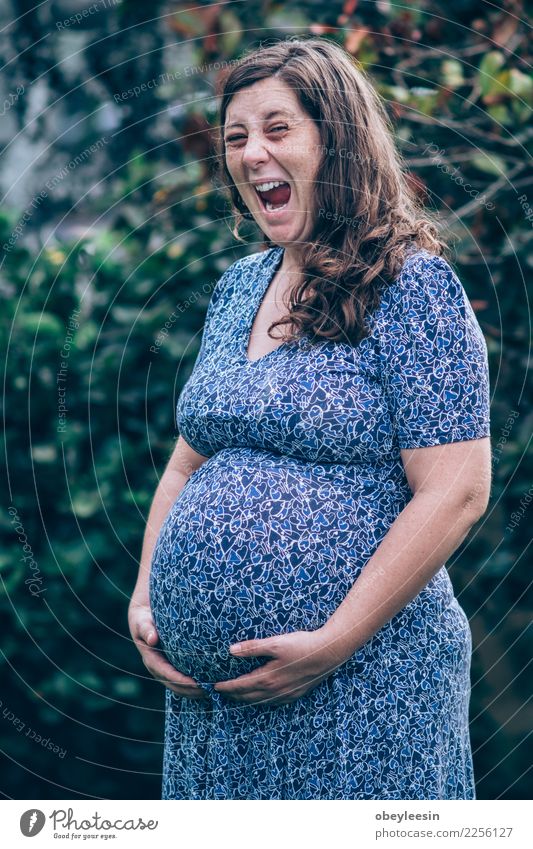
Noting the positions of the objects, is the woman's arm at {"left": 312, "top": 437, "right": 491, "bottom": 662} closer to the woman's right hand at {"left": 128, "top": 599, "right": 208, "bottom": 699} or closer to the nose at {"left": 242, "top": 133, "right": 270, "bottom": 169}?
the woman's right hand at {"left": 128, "top": 599, "right": 208, "bottom": 699}

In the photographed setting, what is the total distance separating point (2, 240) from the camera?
10.4ft

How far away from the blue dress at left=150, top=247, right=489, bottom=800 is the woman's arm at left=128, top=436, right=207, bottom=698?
81mm

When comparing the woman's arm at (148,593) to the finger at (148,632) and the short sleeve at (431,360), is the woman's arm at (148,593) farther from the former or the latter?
the short sleeve at (431,360)

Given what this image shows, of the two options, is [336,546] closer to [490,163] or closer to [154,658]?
[154,658]

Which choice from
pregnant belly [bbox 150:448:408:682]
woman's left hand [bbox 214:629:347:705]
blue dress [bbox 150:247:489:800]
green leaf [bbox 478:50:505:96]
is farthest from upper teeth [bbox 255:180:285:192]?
green leaf [bbox 478:50:505:96]

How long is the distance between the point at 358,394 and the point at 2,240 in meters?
1.86

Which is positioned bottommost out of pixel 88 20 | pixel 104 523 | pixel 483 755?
pixel 483 755

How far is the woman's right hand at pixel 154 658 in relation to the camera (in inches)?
72.5

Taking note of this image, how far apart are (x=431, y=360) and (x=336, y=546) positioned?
14.1 inches

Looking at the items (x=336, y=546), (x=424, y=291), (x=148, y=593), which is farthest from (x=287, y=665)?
(x=424, y=291)

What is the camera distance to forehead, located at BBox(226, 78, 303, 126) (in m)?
1.82

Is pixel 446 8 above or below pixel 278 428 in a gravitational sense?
above

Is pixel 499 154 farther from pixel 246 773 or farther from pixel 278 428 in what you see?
pixel 246 773

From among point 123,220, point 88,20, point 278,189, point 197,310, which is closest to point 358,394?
point 278,189
